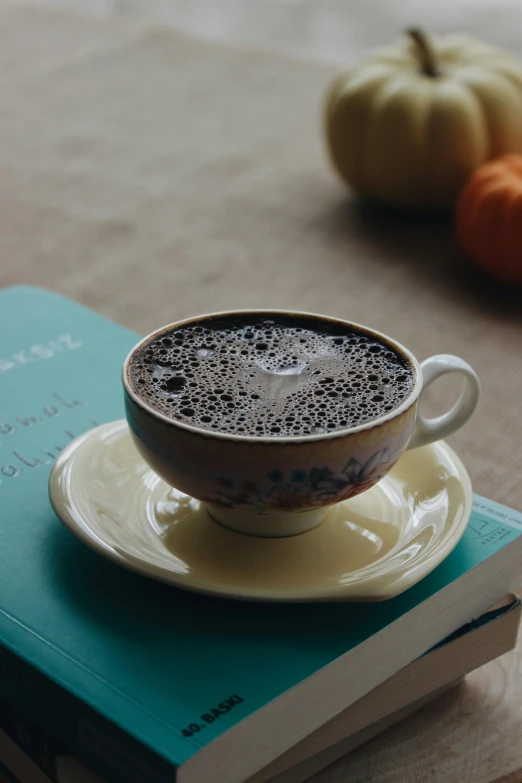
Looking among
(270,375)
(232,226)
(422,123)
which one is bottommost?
(232,226)

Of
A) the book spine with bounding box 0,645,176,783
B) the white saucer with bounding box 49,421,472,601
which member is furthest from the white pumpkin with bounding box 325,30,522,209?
the book spine with bounding box 0,645,176,783

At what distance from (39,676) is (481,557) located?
0.67ft

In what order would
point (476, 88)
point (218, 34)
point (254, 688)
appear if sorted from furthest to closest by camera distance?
point (218, 34)
point (476, 88)
point (254, 688)

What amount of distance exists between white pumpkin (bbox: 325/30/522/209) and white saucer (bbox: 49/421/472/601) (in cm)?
69

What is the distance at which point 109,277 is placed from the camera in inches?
39.8

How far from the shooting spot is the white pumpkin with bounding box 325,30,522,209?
1095 millimetres

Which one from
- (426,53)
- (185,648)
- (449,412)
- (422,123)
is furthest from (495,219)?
(185,648)

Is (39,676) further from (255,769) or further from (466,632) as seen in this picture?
(466,632)

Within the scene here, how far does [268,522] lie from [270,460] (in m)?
0.06

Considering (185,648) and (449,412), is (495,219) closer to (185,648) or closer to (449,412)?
(449,412)

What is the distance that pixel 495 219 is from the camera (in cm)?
98

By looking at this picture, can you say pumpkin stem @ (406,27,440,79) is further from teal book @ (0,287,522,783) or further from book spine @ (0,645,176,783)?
book spine @ (0,645,176,783)

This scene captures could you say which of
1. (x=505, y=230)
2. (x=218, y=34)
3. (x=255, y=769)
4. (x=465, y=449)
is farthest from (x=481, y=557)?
(x=218, y=34)

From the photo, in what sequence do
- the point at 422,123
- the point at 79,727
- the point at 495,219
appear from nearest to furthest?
the point at 79,727, the point at 495,219, the point at 422,123
